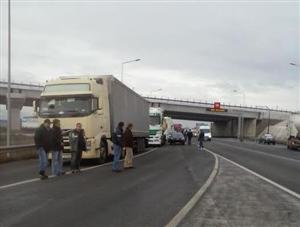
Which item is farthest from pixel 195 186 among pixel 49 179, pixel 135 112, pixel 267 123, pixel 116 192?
pixel 267 123

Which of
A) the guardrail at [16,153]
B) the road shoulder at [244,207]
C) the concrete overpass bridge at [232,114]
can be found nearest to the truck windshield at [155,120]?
the guardrail at [16,153]

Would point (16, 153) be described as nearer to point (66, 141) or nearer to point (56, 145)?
point (66, 141)

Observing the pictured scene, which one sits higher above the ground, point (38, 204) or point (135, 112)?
point (135, 112)

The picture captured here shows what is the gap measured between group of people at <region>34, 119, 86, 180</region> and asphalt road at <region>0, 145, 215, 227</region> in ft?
1.81

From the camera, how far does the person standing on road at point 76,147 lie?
21.6 meters

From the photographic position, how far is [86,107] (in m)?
25.7

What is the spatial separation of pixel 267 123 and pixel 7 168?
116m

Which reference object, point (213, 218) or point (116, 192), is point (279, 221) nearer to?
point (213, 218)

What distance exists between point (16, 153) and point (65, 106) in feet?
16.9

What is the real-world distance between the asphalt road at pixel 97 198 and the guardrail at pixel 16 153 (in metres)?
6.02

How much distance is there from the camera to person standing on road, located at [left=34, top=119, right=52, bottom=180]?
62.7 ft

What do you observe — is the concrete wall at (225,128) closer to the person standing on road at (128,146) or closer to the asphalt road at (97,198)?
the person standing on road at (128,146)

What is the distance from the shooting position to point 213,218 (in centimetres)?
1124

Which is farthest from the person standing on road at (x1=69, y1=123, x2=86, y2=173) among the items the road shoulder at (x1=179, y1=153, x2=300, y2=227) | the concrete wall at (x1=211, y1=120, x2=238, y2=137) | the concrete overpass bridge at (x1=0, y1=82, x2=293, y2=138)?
the concrete wall at (x1=211, y1=120, x2=238, y2=137)
